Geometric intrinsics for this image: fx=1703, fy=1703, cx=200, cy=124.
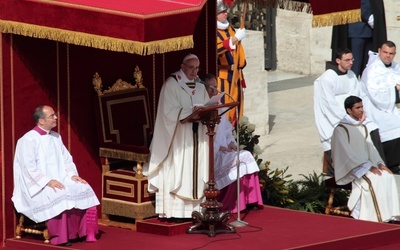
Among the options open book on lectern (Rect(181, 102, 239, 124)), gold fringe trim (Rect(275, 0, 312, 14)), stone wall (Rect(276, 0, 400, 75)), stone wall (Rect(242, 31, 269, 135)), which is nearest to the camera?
open book on lectern (Rect(181, 102, 239, 124))

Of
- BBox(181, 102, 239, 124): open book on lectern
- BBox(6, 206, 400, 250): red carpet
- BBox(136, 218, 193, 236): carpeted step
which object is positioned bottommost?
BBox(6, 206, 400, 250): red carpet

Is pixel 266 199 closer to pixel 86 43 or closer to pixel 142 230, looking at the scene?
pixel 142 230

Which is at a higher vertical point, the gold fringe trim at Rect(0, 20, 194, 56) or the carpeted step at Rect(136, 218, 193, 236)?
the gold fringe trim at Rect(0, 20, 194, 56)

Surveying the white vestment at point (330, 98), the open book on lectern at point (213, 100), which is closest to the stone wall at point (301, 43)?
the white vestment at point (330, 98)

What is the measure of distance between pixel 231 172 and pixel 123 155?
1229mm

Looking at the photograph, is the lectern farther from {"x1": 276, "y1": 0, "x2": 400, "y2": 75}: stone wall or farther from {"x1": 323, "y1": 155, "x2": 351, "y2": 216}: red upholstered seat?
{"x1": 276, "y1": 0, "x2": 400, "y2": 75}: stone wall

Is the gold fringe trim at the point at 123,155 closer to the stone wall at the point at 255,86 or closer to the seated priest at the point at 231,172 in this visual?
the seated priest at the point at 231,172

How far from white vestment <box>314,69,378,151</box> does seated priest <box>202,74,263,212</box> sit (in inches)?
58.5

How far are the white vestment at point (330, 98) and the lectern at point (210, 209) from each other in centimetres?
Result: 261

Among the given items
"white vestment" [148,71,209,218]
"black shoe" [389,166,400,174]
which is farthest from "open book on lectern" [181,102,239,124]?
"black shoe" [389,166,400,174]

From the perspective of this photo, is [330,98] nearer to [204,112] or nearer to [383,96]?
[383,96]

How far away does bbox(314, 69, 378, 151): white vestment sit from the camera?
19.8 metres

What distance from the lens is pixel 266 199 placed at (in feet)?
63.5

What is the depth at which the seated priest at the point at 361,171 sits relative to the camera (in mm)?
18547
